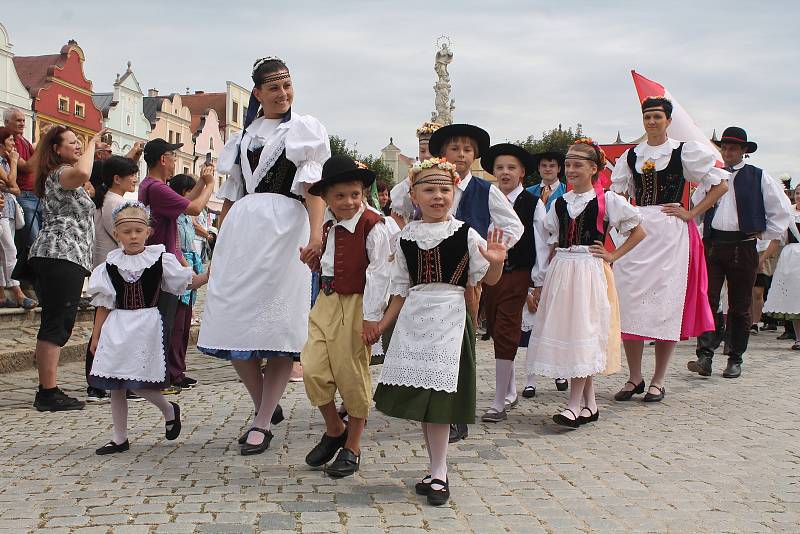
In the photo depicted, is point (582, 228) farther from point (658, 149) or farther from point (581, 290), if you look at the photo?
point (658, 149)

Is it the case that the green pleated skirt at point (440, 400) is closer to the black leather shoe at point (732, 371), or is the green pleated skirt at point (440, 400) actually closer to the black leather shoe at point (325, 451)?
the black leather shoe at point (325, 451)

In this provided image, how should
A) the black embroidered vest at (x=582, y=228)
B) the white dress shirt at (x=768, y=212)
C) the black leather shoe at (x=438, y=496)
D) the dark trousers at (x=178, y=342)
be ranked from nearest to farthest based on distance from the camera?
the black leather shoe at (x=438, y=496) < the black embroidered vest at (x=582, y=228) < the dark trousers at (x=178, y=342) < the white dress shirt at (x=768, y=212)

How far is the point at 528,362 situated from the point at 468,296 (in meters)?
1.91

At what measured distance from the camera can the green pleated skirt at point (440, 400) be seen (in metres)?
4.30

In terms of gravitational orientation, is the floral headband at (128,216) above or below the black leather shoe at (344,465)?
above

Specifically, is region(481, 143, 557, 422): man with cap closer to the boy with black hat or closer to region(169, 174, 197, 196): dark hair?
the boy with black hat

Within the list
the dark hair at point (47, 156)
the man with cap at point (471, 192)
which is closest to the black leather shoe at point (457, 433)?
the man with cap at point (471, 192)

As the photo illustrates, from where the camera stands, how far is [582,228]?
6199mm

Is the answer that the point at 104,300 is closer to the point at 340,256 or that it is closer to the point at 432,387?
the point at 340,256

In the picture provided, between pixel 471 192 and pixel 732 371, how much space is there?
4.38m

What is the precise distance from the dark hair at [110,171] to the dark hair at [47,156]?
1.26 ft

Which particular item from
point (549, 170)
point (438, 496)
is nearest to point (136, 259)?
point (438, 496)

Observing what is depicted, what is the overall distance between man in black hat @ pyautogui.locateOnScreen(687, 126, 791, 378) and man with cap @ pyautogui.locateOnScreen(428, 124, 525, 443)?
159 inches

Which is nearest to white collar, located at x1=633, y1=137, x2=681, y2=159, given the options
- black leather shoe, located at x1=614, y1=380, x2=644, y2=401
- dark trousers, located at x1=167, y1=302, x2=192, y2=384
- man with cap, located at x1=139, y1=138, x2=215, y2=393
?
black leather shoe, located at x1=614, y1=380, x2=644, y2=401
